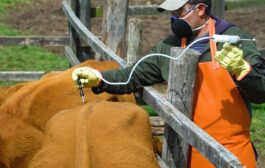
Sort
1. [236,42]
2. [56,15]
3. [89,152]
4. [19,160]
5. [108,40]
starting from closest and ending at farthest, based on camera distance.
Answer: [89,152]
[236,42]
[19,160]
[108,40]
[56,15]

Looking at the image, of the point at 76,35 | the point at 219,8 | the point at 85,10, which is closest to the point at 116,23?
the point at 219,8

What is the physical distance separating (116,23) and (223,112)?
11.1 feet

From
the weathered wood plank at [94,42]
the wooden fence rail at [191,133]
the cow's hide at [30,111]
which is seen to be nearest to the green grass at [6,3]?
the weathered wood plank at [94,42]

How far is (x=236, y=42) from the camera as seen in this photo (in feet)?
12.5

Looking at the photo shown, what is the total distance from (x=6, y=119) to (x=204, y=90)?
161cm

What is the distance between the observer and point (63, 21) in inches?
585

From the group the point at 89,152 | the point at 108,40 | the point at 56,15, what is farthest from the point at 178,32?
the point at 56,15

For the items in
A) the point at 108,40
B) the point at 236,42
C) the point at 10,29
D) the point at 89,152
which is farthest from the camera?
the point at 10,29

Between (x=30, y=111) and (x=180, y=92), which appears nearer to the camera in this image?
(x=180, y=92)

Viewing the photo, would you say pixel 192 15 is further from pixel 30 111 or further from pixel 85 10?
pixel 85 10

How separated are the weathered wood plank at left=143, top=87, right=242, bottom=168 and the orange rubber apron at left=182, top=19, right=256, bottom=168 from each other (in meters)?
0.20

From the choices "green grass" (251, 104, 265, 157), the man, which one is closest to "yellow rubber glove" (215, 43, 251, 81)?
the man

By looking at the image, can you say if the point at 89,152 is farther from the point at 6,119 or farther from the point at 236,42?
the point at 6,119

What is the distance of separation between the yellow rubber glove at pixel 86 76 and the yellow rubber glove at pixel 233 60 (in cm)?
108
